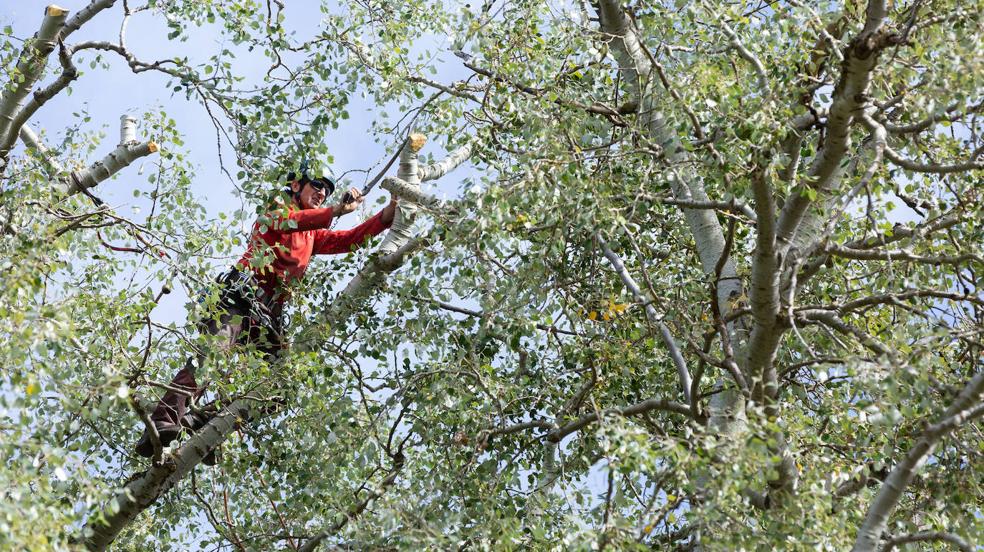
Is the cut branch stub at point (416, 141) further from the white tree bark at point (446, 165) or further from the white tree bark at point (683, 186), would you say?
the white tree bark at point (683, 186)

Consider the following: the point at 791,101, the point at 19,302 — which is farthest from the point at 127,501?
the point at 791,101

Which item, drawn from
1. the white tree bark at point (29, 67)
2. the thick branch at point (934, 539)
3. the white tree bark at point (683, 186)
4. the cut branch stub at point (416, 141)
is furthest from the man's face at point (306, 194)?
the thick branch at point (934, 539)

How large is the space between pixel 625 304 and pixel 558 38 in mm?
2053

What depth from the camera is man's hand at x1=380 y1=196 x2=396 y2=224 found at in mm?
8930

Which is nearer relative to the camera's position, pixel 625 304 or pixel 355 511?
pixel 355 511

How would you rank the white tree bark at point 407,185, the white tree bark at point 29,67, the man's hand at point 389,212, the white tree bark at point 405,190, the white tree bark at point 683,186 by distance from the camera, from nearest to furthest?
1. the white tree bark at point 683,186
2. the white tree bark at point 405,190
3. the white tree bark at point 407,185
4. the man's hand at point 389,212
5. the white tree bark at point 29,67

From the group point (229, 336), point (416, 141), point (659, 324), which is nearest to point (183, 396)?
point (229, 336)

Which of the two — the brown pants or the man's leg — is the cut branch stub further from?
the man's leg

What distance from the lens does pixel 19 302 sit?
22.0 feet

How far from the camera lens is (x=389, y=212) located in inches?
353

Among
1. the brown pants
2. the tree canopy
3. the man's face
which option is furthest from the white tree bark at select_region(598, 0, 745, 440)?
the brown pants

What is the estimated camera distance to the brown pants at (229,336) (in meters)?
8.44

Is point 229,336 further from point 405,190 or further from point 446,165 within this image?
point 446,165

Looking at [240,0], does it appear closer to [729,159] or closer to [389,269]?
[389,269]
